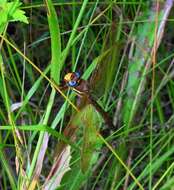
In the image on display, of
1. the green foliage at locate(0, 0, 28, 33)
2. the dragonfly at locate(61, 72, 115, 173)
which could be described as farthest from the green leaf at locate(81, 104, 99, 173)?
the green foliage at locate(0, 0, 28, 33)

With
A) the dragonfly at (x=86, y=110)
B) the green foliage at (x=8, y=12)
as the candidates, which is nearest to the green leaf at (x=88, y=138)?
the dragonfly at (x=86, y=110)

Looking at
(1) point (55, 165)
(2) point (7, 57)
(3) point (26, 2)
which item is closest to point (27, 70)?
(2) point (7, 57)

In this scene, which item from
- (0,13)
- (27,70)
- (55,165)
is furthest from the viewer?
(27,70)

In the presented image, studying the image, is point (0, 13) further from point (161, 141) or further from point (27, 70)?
point (161, 141)

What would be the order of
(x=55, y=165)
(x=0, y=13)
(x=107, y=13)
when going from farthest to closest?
(x=107, y=13) < (x=55, y=165) < (x=0, y=13)

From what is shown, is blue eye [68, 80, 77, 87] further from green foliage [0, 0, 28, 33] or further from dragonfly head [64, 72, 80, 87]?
green foliage [0, 0, 28, 33]

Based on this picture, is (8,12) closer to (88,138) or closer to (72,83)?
(72,83)

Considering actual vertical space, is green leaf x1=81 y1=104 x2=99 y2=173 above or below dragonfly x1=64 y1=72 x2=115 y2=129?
below

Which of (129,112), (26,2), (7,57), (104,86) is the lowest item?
(129,112)
